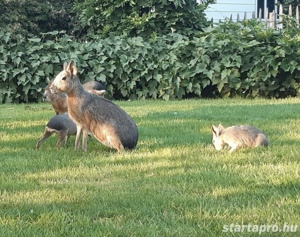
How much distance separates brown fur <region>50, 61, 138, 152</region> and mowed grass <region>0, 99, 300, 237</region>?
170mm

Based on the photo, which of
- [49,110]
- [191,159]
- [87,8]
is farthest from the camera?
[87,8]

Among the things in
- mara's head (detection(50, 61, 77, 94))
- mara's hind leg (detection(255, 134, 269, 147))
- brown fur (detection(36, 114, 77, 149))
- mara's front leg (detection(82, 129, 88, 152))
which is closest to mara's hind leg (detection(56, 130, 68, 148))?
brown fur (detection(36, 114, 77, 149))

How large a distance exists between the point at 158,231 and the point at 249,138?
301 cm

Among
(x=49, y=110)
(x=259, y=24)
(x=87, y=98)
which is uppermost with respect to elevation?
(x=259, y=24)

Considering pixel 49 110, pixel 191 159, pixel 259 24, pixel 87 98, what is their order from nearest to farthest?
pixel 191 159 → pixel 87 98 → pixel 49 110 → pixel 259 24

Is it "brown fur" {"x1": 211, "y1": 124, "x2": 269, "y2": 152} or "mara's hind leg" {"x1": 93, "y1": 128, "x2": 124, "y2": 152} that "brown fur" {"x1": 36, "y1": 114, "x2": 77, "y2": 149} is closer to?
"mara's hind leg" {"x1": 93, "y1": 128, "x2": 124, "y2": 152}

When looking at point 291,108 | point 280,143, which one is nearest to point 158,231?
point 280,143

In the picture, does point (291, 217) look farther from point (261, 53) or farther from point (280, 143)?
point (261, 53)

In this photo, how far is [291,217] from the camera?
3801 millimetres

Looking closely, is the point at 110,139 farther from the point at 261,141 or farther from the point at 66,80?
the point at 261,141

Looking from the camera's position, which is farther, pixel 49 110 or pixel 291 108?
pixel 49 110

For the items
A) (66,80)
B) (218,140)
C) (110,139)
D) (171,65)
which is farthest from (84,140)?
(171,65)

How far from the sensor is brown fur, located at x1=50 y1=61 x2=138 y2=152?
6637 millimetres

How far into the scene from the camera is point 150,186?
191 inches
